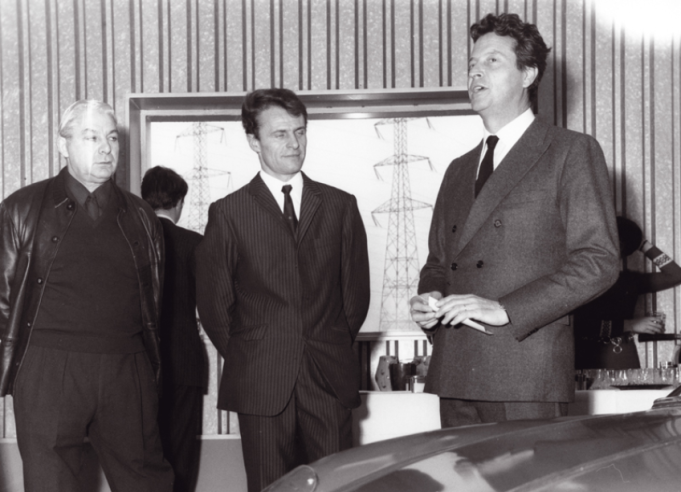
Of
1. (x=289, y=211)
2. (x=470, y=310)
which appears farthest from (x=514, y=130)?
(x=289, y=211)

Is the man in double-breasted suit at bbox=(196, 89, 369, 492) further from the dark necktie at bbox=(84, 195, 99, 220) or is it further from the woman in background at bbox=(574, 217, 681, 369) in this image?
the woman in background at bbox=(574, 217, 681, 369)

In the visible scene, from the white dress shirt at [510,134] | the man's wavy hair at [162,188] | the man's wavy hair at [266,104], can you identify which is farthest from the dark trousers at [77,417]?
the white dress shirt at [510,134]

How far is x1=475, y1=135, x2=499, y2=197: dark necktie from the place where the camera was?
243 centimetres

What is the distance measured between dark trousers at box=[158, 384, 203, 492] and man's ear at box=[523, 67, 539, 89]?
240 cm

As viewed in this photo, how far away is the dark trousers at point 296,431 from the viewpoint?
112 inches

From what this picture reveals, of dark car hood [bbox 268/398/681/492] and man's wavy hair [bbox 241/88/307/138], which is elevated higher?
man's wavy hair [bbox 241/88/307/138]

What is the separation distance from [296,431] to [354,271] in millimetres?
609

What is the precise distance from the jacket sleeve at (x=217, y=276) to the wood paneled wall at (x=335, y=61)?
1.75 m

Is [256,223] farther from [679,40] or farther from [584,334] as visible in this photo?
[679,40]

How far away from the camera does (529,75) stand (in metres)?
2.49

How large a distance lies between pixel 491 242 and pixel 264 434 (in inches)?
41.4

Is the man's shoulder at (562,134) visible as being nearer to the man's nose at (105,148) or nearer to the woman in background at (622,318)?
the man's nose at (105,148)

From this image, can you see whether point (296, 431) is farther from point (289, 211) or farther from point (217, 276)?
point (289, 211)

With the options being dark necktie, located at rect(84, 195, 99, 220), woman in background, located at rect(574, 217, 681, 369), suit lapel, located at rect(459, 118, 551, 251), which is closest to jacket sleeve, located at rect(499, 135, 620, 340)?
suit lapel, located at rect(459, 118, 551, 251)
